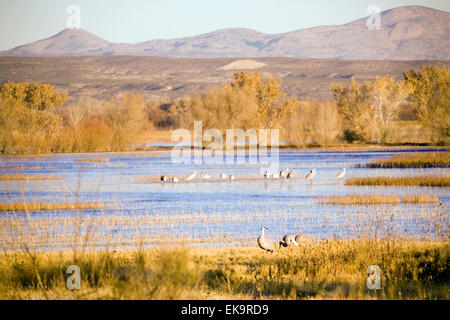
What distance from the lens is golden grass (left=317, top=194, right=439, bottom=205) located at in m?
21.5

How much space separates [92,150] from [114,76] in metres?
104

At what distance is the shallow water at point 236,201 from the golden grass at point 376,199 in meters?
0.43

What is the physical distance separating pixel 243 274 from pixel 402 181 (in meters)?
18.3

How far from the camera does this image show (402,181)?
90.2ft

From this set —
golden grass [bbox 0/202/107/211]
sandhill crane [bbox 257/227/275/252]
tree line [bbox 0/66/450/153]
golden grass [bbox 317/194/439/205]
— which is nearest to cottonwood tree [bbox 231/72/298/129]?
tree line [bbox 0/66/450/153]

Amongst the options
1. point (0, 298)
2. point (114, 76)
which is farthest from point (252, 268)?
point (114, 76)

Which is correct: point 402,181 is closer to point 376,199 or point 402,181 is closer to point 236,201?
point 376,199

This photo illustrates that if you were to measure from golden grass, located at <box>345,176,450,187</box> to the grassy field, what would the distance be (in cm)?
1528

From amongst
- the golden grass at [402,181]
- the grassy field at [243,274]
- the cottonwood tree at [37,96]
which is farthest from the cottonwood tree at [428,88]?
the grassy field at [243,274]

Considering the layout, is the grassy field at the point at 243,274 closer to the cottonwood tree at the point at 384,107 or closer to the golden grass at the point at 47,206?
the golden grass at the point at 47,206

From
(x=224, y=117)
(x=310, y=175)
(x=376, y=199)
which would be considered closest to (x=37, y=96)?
(x=224, y=117)
